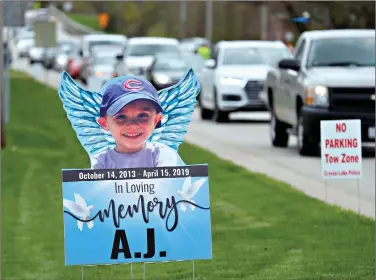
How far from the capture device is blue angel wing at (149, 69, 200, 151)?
8.89 metres

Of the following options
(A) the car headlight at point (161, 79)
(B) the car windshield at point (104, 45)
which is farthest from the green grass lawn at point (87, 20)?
(A) the car headlight at point (161, 79)

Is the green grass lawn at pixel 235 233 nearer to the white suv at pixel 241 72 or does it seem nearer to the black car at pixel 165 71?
the white suv at pixel 241 72

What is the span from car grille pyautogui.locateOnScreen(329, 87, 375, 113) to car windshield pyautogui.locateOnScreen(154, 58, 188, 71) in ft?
57.9

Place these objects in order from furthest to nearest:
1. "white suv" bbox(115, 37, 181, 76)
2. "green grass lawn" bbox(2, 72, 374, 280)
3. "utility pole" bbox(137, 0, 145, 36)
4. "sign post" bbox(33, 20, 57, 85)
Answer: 1. "utility pole" bbox(137, 0, 145, 36)
2. "sign post" bbox(33, 20, 57, 85)
3. "white suv" bbox(115, 37, 181, 76)
4. "green grass lawn" bbox(2, 72, 374, 280)

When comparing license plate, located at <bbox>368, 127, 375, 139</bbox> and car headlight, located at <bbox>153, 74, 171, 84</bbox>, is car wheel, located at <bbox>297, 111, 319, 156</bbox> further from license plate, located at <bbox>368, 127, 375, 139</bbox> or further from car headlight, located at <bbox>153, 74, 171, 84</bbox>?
car headlight, located at <bbox>153, 74, 171, 84</bbox>

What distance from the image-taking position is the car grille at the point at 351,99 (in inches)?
856

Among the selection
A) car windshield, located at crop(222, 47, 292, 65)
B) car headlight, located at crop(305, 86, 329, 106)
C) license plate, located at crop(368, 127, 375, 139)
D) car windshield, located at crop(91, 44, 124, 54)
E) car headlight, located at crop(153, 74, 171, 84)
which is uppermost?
car windshield, located at crop(222, 47, 292, 65)

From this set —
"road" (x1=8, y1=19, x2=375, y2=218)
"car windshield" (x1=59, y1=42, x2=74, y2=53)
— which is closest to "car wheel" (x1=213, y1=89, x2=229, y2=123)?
"road" (x1=8, y1=19, x2=375, y2=218)

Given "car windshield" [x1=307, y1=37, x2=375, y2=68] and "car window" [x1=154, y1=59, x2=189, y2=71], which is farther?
"car window" [x1=154, y1=59, x2=189, y2=71]

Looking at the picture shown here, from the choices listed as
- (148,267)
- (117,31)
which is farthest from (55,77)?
(148,267)

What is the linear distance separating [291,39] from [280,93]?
50273 millimetres

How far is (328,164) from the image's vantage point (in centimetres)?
1493

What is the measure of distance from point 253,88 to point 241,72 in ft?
1.71

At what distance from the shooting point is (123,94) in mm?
8617
